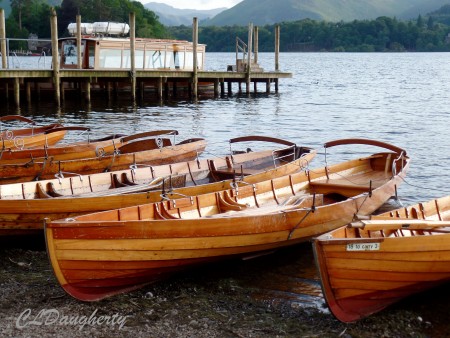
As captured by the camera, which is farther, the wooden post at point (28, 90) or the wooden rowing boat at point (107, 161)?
the wooden post at point (28, 90)

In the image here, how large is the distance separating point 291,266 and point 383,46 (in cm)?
18995

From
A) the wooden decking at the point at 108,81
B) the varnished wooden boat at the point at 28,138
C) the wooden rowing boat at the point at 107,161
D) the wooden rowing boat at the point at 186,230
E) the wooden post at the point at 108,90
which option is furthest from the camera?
the wooden post at the point at 108,90

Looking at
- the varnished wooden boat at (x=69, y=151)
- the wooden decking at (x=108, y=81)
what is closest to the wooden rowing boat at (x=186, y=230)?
the varnished wooden boat at (x=69, y=151)

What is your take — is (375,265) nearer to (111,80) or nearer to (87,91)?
(87,91)

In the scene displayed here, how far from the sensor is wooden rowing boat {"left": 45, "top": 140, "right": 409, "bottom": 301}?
9.21 meters

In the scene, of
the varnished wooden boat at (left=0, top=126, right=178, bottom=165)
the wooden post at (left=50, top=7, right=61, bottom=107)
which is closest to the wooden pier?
the wooden post at (left=50, top=7, right=61, bottom=107)

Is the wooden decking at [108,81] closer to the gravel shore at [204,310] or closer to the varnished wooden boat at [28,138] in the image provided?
the varnished wooden boat at [28,138]

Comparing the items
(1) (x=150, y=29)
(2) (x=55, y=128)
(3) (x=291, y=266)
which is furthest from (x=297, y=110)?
(1) (x=150, y=29)

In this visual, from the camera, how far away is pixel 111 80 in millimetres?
37688

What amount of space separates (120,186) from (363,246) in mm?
6289

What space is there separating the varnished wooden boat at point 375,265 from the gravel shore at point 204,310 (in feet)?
0.95

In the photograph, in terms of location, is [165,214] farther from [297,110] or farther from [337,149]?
→ [297,110]

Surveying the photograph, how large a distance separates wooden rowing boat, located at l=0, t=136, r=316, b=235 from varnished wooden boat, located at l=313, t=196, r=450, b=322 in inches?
166

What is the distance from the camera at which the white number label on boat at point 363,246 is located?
862 cm
